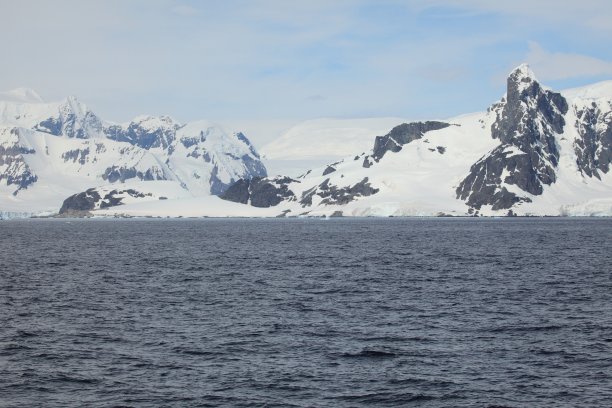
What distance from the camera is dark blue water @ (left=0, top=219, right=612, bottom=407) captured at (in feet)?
171

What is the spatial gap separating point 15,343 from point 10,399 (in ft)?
51.0

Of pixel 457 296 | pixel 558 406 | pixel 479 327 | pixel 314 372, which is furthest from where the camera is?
pixel 457 296

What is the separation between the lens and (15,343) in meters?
65.2

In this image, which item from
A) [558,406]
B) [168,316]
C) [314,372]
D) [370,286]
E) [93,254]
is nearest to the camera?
[558,406]

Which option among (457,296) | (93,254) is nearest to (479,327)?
(457,296)

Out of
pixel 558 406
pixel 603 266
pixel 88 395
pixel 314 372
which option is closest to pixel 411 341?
pixel 314 372

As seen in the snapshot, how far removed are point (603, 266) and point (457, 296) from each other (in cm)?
4530

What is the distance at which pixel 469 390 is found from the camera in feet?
171

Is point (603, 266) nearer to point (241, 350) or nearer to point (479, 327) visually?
point (479, 327)

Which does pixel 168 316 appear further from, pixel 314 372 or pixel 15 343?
pixel 314 372

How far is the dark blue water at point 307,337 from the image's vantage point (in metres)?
52.0

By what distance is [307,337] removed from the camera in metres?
68.5

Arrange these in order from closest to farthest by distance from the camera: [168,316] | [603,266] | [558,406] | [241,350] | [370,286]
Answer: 1. [558,406]
2. [241,350]
3. [168,316]
4. [370,286]
5. [603,266]

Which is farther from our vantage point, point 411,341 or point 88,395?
point 411,341
